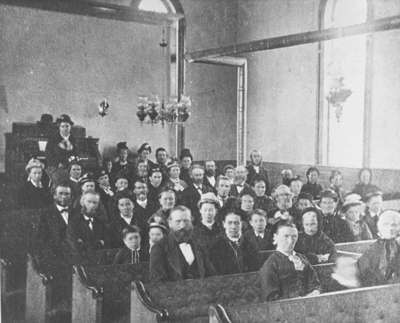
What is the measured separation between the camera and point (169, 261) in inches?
223

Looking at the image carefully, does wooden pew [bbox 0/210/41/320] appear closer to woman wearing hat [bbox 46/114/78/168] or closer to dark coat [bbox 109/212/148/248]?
dark coat [bbox 109/212/148/248]

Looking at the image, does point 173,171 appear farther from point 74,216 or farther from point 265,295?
point 265,295

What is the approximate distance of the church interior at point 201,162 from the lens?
18.5 ft

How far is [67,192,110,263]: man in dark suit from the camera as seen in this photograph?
6910 mm

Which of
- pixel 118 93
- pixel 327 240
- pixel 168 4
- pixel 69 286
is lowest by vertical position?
pixel 69 286

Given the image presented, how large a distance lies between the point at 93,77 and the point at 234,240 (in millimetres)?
10107

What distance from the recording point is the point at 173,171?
Result: 10914 mm

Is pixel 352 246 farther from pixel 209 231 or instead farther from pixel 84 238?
pixel 84 238

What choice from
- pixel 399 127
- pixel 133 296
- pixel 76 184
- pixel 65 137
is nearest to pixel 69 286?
pixel 133 296

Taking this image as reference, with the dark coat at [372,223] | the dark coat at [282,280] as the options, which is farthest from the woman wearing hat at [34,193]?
the dark coat at [282,280]

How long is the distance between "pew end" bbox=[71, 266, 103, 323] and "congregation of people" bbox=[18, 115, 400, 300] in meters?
0.54

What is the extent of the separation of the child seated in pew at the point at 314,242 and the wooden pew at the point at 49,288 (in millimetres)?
2055

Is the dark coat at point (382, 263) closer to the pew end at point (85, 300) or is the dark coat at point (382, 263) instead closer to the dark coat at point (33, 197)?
the pew end at point (85, 300)

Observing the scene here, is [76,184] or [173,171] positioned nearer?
[76,184]
